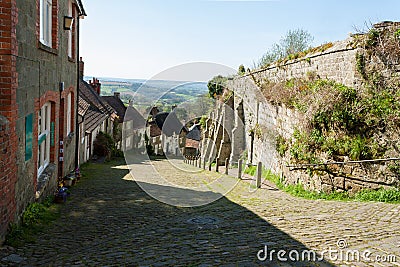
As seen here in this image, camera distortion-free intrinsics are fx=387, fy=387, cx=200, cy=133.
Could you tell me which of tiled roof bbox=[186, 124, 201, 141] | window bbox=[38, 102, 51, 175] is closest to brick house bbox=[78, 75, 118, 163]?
window bbox=[38, 102, 51, 175]

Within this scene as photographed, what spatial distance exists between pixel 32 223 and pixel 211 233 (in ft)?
9.74

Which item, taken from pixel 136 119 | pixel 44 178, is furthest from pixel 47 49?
pixel 136 119

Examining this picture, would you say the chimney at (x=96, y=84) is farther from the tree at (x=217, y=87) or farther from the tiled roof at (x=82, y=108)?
the tiled roof at (x=82, y=108)

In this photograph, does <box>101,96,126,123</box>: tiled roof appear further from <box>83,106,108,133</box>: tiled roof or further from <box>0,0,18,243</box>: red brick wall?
<box>0,0,18,243</box>: red brick wall

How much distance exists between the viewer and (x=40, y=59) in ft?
23.2

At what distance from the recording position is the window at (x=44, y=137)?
795cm

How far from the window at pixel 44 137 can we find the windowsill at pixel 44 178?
0.09 m

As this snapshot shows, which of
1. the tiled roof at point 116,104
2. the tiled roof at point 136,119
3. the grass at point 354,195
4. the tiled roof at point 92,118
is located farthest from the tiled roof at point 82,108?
the tiled roof at point 116,104

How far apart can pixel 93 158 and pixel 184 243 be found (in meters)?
19.0

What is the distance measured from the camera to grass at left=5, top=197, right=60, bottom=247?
543cm

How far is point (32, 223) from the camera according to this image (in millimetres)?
6402

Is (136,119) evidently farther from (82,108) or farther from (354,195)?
(354,195)

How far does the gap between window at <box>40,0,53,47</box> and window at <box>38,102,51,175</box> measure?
1.39 m

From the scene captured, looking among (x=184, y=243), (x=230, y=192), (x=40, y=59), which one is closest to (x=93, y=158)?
(x=230, y=192)
